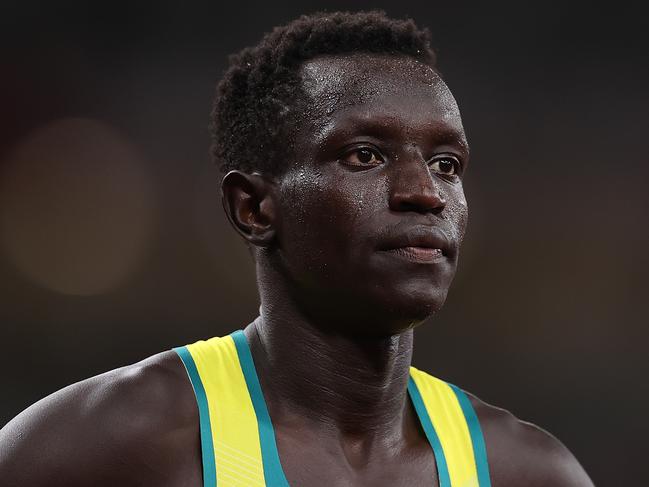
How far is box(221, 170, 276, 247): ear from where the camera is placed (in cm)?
Result: 246

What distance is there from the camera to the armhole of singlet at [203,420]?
2.24 metres

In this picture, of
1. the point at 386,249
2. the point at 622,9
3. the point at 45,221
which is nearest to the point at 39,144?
the point at 45,221

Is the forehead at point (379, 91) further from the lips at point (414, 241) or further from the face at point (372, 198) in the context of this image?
the lips at point (414, 241)

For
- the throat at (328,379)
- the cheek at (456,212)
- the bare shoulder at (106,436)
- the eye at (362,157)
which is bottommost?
the bare shoulder at (106,436)

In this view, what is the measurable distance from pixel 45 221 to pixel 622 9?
3.62 metres

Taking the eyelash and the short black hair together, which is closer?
the eyelash

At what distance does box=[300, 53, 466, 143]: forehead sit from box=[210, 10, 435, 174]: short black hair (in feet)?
0.13

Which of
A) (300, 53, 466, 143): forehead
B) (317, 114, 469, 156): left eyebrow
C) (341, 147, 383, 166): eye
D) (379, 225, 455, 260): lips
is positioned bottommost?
(379, 225, 455, 260): lips

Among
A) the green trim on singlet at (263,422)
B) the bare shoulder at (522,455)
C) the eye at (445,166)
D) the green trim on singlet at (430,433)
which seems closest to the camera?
the green trim on singlet at (263,422)

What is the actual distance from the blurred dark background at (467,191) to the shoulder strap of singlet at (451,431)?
10.7ft

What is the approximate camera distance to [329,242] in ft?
7.61

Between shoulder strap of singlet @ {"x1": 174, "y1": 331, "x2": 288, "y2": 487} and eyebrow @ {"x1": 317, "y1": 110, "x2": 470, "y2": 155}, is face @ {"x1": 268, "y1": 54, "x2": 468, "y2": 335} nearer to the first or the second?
eyebrow @ {"x1": 317, "y1": 110, "x2": 470, "y2": 155}

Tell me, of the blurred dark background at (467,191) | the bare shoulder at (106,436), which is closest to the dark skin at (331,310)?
the bare shoulder at (106,436)

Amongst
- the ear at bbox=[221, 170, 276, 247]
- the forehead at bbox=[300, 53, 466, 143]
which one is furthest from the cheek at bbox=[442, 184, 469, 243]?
the ear at bbox=[221, 170, 276, 247]
